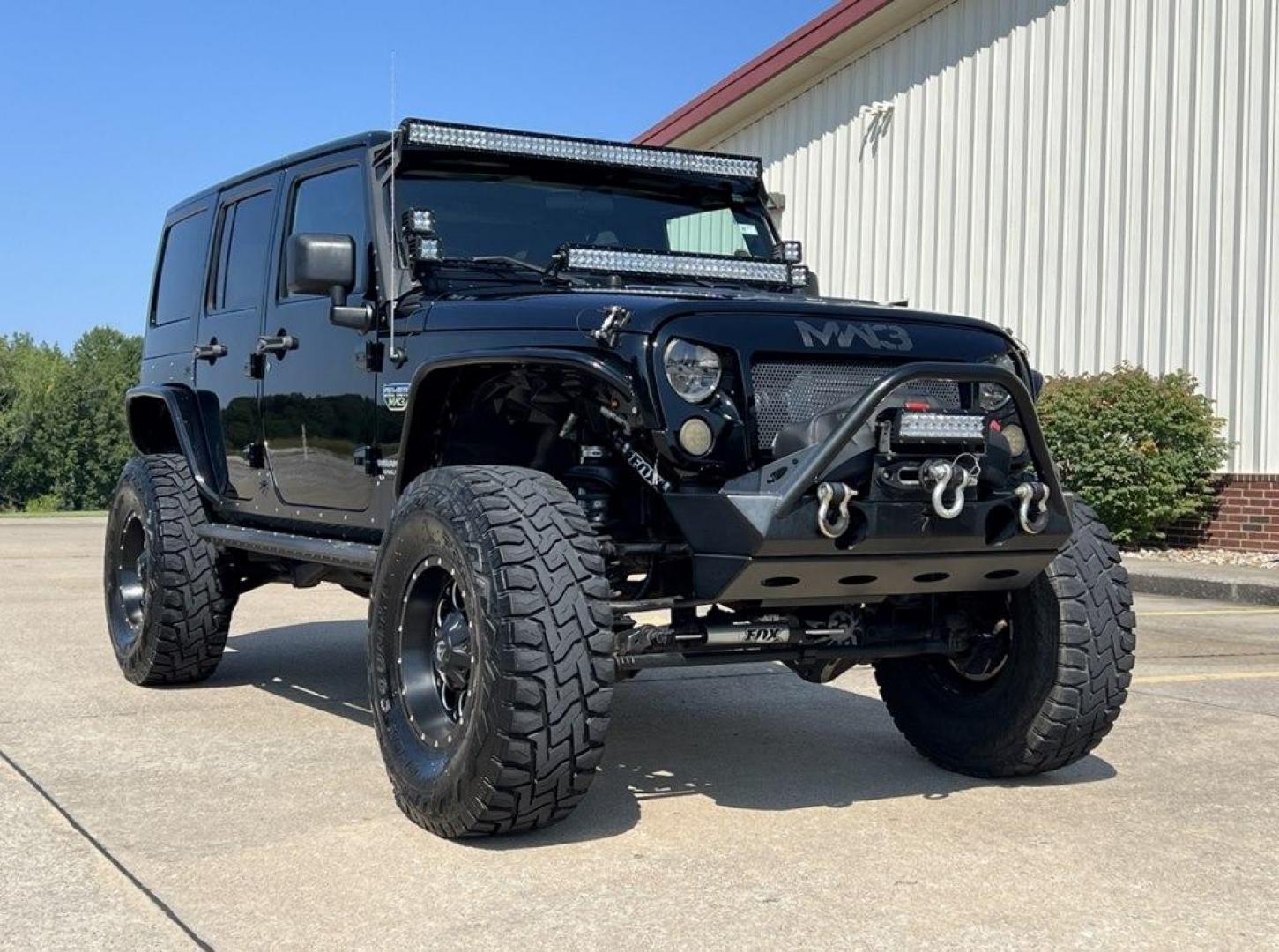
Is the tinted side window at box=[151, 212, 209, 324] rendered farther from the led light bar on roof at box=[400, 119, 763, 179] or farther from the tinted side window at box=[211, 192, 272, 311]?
the led light bar on roof at box=[400, 119, 763, 179]

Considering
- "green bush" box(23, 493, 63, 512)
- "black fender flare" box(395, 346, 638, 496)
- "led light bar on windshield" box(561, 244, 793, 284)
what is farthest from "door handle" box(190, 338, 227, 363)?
"green bush" box(23, 493, 63, 512)

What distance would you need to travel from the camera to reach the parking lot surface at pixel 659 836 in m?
3.57

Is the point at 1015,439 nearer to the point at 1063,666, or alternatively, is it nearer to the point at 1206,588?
the point at 1063,666

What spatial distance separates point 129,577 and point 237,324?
4.62 feet

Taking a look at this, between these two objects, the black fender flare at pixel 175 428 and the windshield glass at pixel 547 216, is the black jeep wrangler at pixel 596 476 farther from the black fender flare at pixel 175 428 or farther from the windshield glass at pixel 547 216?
the black fender flare at pixel 175 428

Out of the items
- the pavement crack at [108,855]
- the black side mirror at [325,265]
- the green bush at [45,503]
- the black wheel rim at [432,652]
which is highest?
the black side mirror at [325,265]

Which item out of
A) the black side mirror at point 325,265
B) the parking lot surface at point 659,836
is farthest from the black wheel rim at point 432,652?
the black side mirror at point 325,265

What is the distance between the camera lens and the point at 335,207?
6.01 m

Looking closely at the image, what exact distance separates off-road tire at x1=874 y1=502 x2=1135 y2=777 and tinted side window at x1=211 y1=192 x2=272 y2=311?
11.2ft

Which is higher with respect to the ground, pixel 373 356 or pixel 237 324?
pixel 237 324

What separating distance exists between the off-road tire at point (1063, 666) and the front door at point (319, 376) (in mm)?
2259

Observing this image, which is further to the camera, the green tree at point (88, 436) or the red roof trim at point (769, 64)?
the green tree at point (88, 436)

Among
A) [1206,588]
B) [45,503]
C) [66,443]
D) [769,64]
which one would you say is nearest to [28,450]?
[66,443]

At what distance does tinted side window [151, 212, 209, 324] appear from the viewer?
7285mm
